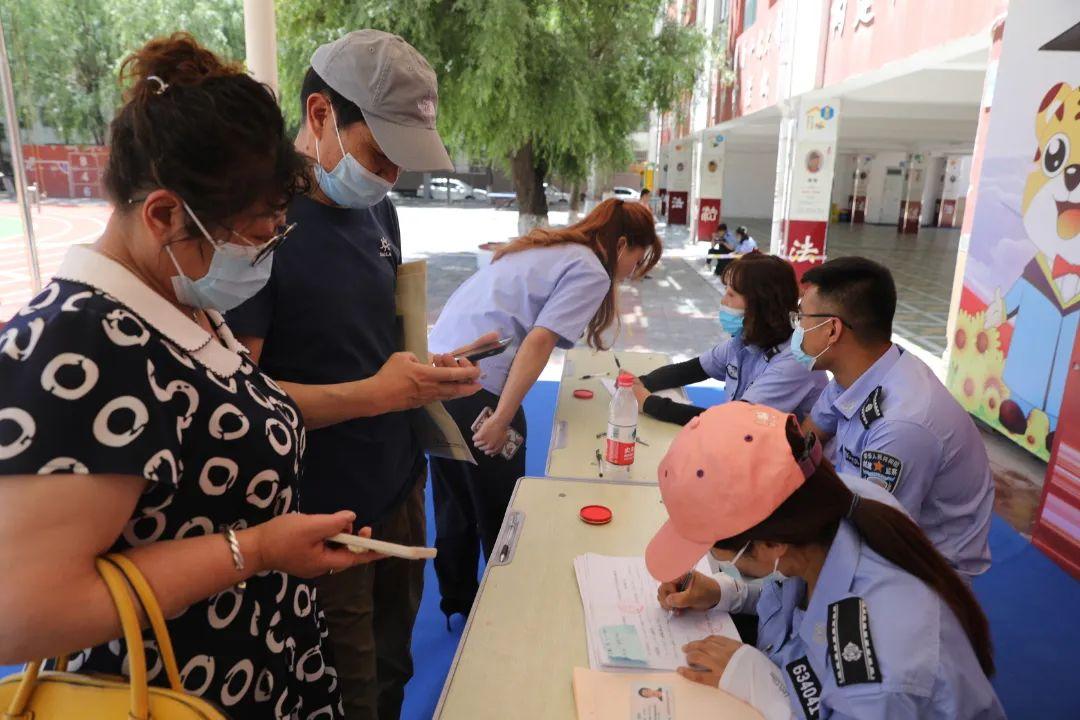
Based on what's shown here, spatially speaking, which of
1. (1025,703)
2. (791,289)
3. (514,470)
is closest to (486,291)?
(514,470)

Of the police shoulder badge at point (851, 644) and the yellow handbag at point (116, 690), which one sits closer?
the yellow handbag at point (116, 690)

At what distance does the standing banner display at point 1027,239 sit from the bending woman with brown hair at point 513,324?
228cm

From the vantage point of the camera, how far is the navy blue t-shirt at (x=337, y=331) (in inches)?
52.3

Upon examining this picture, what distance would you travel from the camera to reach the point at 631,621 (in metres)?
1.34

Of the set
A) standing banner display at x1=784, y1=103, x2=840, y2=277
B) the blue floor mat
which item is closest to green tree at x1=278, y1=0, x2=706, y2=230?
standing banner display at x1=784, y1=103, x2=840, y2=277

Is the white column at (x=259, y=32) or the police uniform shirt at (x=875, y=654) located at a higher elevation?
the white column at (x=259, y=32)

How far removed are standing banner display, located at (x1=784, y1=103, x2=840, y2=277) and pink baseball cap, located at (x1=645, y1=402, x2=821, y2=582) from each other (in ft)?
20.8

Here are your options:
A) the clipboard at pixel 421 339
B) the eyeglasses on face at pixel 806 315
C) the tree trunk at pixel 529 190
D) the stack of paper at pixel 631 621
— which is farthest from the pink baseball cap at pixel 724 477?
the tree trunk at pixel 529 190

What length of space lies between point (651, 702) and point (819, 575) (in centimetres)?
35

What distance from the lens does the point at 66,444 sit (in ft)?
2.25

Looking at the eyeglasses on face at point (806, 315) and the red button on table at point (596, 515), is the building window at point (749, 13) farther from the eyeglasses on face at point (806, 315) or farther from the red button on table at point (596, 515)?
the red button on table at point (596, 515)

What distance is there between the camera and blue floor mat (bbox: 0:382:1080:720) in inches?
82.4

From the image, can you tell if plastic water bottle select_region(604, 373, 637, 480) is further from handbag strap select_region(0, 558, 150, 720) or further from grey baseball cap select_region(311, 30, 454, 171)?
handbag strap select_region(0, 558, 150, 720)

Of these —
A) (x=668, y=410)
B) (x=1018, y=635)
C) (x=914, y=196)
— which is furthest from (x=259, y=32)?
(x=914, y=196)
